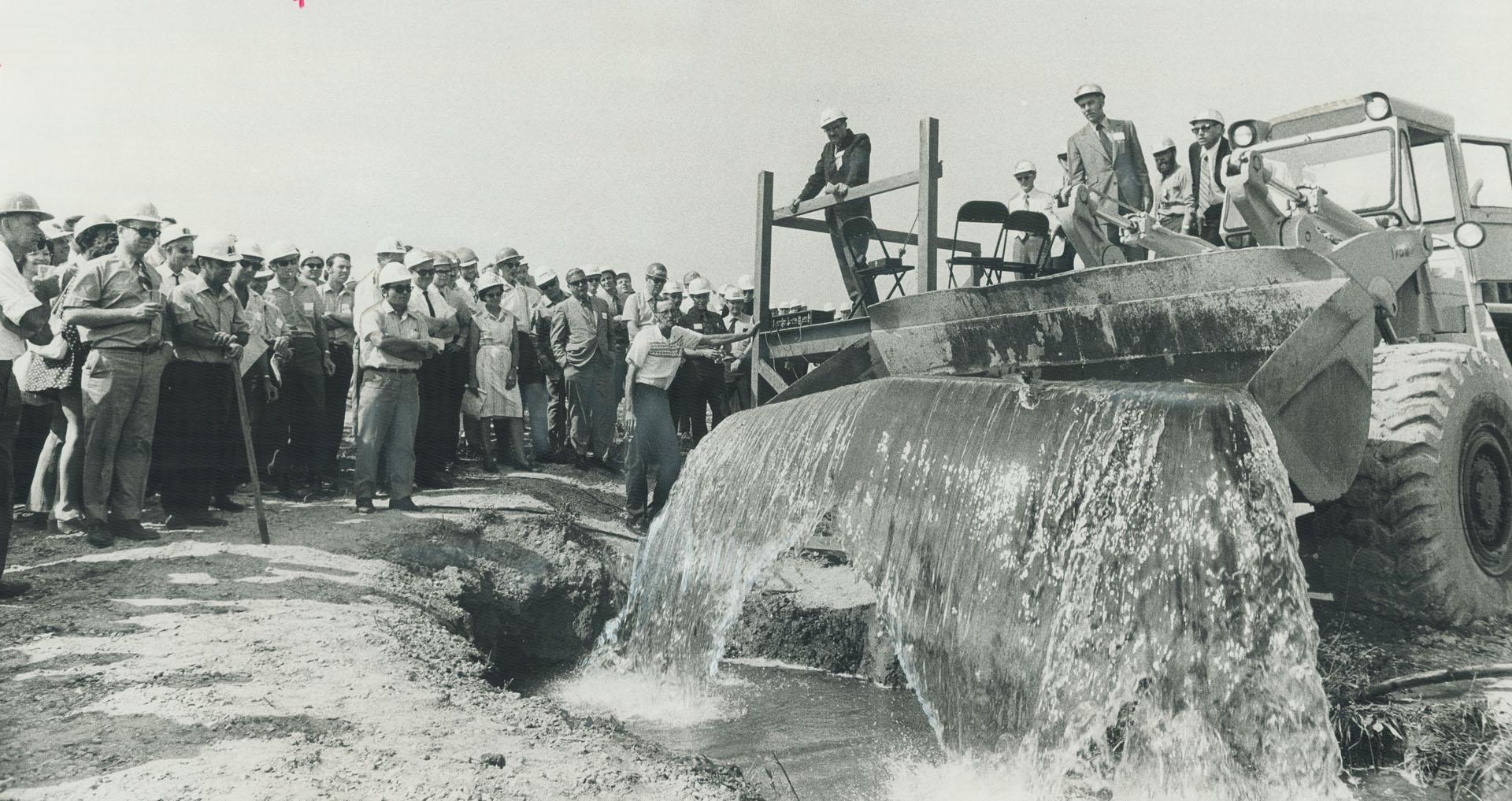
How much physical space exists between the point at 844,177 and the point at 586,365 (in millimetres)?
3343

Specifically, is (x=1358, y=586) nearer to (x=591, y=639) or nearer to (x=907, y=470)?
(x=907, y=470)

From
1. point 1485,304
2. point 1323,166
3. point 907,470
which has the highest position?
point 1323,166

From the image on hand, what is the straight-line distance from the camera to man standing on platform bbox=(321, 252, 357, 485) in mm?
8602

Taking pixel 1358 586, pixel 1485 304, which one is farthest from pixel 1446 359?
pixel 1485 304

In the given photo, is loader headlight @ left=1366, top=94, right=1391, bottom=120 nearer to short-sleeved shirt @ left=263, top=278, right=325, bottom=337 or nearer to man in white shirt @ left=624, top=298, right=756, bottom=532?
man in white shirt @ left=624, top=298, right=756, bottom=532

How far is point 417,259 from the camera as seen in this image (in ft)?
28.3

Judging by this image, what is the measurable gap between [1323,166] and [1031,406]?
157 inches

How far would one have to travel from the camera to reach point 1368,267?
5.46 meters

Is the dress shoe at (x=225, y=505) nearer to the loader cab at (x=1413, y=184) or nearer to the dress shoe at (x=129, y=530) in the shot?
the dress shoe at (x=129, y=530)

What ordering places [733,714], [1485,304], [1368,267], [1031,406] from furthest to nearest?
1. [1485,304]
2. [733,714]
3. [1368,267]
4. [1031,406]

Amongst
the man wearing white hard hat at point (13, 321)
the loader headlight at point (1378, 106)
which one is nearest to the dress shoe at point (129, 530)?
the man wearing white hard hat at point (13, 321)

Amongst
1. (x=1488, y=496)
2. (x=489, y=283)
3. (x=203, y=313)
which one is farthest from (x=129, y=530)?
(x=1488, y=496)

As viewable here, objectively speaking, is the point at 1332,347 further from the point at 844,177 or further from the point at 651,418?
the point at 651,418

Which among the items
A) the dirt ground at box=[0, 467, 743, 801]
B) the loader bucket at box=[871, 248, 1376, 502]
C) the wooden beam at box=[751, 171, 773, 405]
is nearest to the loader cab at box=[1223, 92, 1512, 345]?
the loader bucket at box=[871, 248, 1376, 502]
